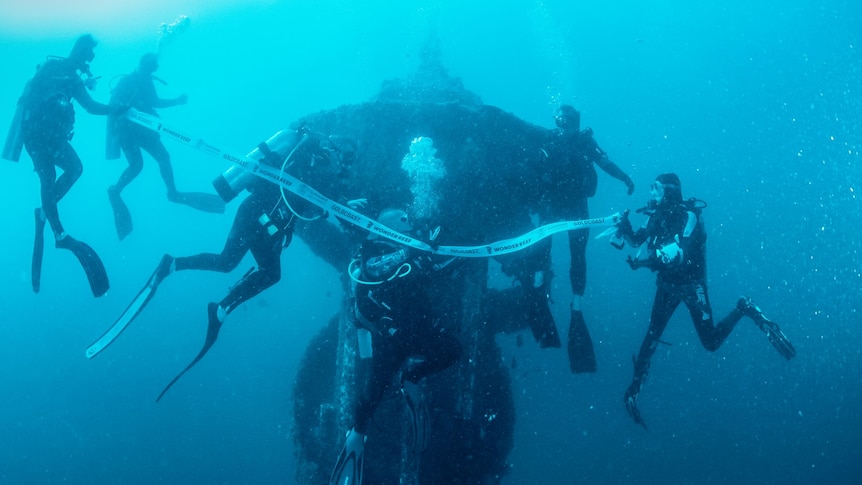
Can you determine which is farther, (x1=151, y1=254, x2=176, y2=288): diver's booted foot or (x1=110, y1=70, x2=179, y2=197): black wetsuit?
(x1=110, y1=70, x2=179, y2=197): black wetsuit

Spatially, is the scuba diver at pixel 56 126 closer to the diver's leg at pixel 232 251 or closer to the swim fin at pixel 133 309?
the swim fin at pixel 133 309

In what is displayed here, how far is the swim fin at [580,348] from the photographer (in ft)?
22.9

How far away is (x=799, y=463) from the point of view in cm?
2842

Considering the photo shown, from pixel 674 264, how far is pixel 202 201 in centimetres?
869

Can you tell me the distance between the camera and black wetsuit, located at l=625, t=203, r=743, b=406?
5.79 m

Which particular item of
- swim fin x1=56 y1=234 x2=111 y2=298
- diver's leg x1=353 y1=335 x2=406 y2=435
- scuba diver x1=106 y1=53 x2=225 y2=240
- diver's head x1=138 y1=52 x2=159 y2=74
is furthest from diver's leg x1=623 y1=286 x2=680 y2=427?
diver's head x1=138 y1=52 x2=159 y2=74

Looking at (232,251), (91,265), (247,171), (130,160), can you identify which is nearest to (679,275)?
(247,171)

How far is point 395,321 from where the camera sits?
4.96m

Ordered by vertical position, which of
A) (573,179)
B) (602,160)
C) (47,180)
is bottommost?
(47,180)

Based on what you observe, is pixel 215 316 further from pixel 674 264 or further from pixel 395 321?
pixel 674 264

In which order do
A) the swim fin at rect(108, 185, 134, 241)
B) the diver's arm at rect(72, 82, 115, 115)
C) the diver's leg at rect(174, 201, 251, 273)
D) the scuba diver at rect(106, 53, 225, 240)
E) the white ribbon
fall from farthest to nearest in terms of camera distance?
the swim fin at rect(108, 185, 134, 241) < the scuba diver at rect(106, 53, 225, 240) < the diver's arm at rect(72, 82, 115, 115) < the diver's leg at rect(174, 201, 251, 273) < the white ribbon

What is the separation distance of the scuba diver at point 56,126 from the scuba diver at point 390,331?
157 inches

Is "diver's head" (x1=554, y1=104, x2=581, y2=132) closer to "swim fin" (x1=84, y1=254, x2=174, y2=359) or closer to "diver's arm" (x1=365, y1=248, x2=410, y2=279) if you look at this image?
"diver's arm" (x1=365, y1=248, x2=410, y2=279)

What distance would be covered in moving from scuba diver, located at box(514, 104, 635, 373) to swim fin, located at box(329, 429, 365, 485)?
10.7ft
